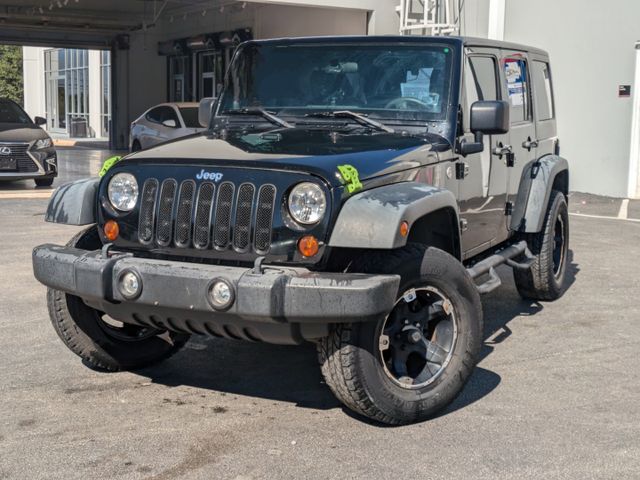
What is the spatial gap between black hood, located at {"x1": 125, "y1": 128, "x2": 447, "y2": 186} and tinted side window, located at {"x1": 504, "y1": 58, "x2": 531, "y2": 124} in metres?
1.60

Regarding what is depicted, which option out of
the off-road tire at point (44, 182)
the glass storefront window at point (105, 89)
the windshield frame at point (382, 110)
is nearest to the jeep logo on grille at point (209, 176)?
the windshield frame at point (382, 110)

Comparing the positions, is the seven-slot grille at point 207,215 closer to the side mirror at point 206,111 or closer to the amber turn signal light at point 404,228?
the amber turn signal light at point 404,228

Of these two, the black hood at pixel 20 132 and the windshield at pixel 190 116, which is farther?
the windshield at pixel 190 116

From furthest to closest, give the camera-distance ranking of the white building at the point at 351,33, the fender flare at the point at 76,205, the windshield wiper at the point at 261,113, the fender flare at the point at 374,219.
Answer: the white building at the point at 351,33, the windshield wiper at the point at 261,113, the fender flare at the point at 76,205, the fender flare at the point at 374,219

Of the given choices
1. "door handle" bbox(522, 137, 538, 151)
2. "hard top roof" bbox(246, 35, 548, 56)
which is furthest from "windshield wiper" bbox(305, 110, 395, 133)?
"door handle" bbox(522, 137, 538, 151)

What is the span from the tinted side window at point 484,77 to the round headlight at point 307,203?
1.98 m

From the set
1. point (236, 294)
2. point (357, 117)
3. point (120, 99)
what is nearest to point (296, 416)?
point (236, 294)

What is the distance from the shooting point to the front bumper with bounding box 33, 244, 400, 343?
12.9 ft

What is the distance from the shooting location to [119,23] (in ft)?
96.3

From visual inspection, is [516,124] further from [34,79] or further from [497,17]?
[34,79]

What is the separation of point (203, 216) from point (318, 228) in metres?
0.60

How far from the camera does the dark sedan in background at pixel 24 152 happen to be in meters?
15.4

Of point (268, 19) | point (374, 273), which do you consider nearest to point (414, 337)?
point (374, 273)

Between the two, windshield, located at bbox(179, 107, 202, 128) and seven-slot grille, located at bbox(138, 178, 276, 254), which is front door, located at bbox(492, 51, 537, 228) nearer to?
seven-slot grille, located at bbox(138, 178, 276, 254)
